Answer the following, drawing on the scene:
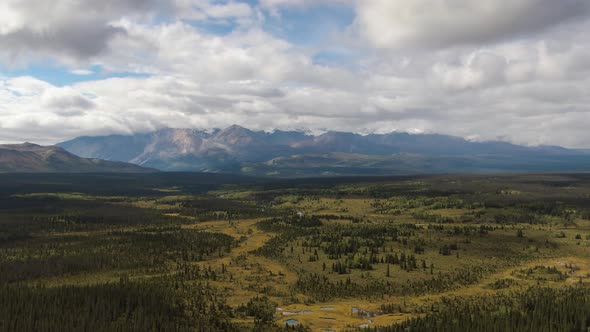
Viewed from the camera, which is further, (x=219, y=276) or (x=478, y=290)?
(x=219, y=276)

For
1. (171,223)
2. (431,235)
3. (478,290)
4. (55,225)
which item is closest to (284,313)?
(478,290)

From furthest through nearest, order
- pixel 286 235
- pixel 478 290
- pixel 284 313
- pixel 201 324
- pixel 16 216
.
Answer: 1. pixel 16 216
2. pixel 286 235
3. pixel 478 290
4. pixel 284 313
5. pixel 201 324

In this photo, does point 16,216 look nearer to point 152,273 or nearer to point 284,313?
point 152,273

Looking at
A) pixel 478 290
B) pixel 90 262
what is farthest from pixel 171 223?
pixel 478 290

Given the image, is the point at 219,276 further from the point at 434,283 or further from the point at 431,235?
the point at 431,235

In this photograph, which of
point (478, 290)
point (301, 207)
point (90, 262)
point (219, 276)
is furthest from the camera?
point (301, 207)

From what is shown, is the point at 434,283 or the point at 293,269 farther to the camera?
the point at 293,269

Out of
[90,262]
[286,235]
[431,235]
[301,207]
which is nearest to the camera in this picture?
[90,262]

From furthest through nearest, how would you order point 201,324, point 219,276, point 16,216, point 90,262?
point 16,216 < point 90,262 < point 219,276 < point 201,324

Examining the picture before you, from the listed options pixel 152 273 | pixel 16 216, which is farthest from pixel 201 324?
pixel 16 216
